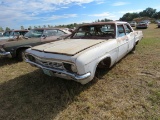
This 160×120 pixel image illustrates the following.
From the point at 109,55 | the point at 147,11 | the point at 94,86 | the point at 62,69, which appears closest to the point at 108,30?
the point at 109,55

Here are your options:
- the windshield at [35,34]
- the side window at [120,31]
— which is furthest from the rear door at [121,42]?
the windshield at [35,34]

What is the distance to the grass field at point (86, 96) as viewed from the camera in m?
2.74

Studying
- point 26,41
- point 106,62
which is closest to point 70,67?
point 106,62

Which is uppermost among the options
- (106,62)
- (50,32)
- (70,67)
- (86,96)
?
(50,32)

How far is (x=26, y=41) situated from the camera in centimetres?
634

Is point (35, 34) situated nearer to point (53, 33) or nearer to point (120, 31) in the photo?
point (53, 33)

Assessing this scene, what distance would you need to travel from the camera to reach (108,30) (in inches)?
180

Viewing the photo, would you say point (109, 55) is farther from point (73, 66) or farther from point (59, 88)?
point (59, 88)

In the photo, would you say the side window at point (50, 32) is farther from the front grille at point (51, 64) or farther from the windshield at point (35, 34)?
the front grille at point (51, 64)

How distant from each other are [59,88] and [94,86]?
2.78 ft

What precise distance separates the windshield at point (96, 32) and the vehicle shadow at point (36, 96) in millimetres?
1441

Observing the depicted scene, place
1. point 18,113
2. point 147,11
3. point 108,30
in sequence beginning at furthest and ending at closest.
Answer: point 147,11, point 108,30, point 18,113

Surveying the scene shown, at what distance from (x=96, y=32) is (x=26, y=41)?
10.4ft

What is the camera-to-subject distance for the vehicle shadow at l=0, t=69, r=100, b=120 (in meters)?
2.87
